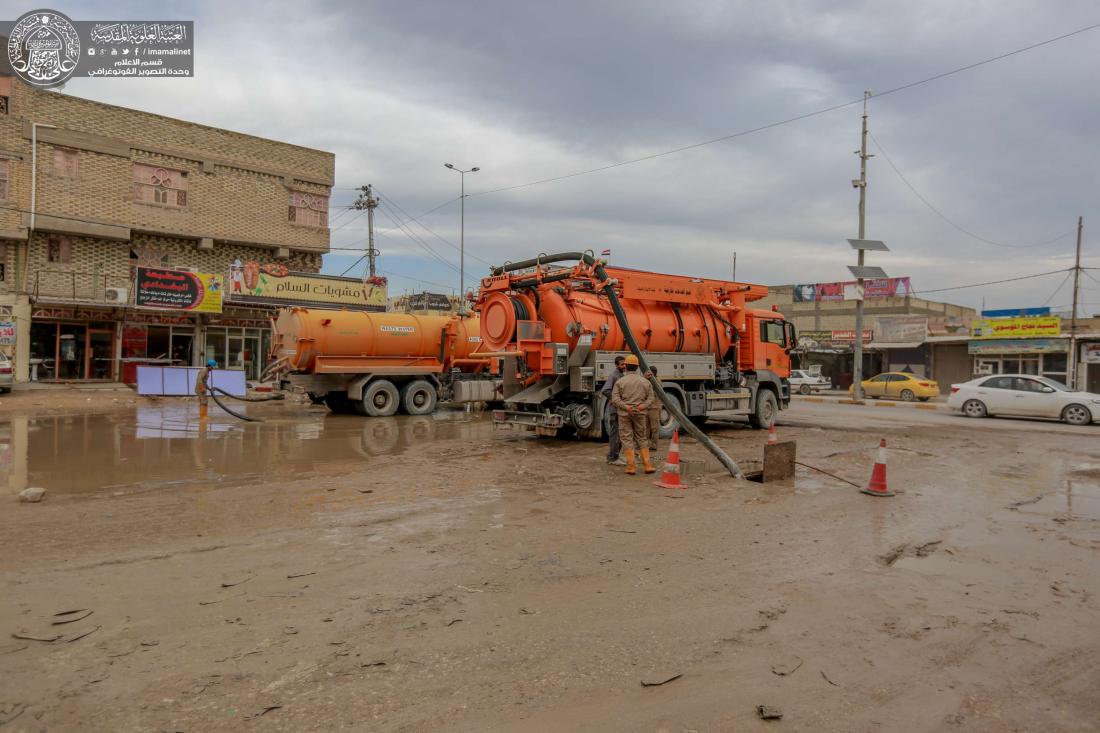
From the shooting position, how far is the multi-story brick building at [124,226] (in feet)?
75.8

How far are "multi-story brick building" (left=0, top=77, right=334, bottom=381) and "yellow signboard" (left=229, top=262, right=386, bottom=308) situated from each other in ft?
1.03

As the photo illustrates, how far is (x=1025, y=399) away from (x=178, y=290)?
1098 inches

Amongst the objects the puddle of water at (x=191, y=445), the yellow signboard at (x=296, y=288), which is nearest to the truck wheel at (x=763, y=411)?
the puddle of water at (x=191, y=445)

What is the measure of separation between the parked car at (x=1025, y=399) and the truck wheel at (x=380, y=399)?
1663cm

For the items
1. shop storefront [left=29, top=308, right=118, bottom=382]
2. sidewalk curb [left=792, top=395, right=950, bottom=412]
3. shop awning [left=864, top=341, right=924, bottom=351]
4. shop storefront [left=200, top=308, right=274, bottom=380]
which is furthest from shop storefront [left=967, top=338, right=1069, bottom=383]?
shop storefront [left=29, top=308, right=118, bottom=382]

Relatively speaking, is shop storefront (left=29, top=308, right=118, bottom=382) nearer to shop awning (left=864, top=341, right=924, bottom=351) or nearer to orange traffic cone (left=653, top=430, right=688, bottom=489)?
orange traffic cone (left=653, top=430, right=688, bottom=489)

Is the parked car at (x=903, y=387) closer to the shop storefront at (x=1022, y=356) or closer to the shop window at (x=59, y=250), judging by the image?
the shop storefront at (x=1022, y=356)

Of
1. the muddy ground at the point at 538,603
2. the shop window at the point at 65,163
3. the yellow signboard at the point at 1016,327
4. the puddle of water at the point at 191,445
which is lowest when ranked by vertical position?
the puddle of water at the point at 191,445

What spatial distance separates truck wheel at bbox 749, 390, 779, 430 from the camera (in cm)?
1606

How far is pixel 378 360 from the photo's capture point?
1778 centimetres

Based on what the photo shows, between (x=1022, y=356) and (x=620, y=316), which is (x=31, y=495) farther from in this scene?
(x=1022, y=356)

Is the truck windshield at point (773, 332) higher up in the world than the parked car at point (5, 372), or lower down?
higher up

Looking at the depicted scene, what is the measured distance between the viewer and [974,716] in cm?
319

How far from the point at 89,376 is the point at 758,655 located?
27507 mm
